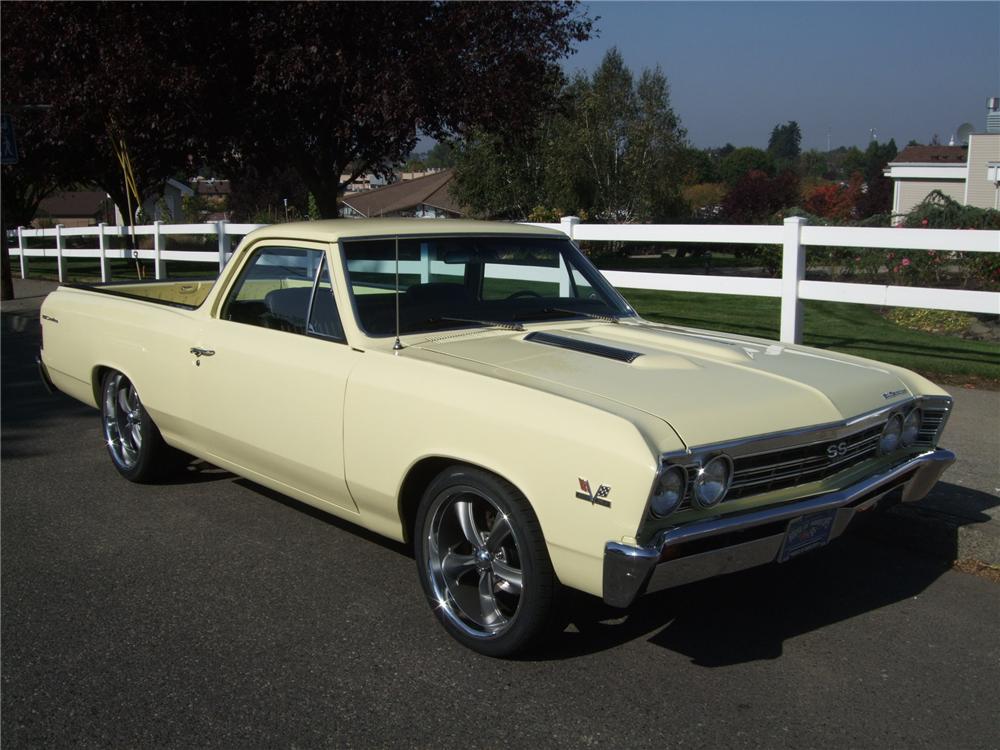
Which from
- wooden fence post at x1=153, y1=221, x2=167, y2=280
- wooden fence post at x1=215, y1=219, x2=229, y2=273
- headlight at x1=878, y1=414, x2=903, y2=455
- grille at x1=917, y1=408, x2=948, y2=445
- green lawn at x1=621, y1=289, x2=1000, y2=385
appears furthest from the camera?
wooden fence post at x1=153, y1=221, x2=167, y2=280

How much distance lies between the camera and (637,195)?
3944 centimetres

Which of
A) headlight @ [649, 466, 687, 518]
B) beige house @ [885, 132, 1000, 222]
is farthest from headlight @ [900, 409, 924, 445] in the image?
beige house @ [885, 132, 1000, 222]

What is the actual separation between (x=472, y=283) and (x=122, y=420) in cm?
252

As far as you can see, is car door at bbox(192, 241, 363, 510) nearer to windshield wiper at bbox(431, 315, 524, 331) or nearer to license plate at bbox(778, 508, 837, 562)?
windshield wiper at bbox(431, 315, 524, 331)

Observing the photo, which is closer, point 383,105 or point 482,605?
point 482,605

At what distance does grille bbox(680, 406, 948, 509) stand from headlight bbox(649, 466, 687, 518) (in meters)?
0.04

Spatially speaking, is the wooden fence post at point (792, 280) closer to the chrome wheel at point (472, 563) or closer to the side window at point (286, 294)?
the side window at point (286, 294)

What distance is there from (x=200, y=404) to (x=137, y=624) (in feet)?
4.61

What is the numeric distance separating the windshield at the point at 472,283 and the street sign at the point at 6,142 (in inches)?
486

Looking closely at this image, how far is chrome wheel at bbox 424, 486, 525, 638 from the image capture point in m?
3.67

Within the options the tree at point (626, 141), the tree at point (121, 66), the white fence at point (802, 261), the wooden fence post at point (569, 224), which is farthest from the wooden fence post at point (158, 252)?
the tree at point (626, 141)

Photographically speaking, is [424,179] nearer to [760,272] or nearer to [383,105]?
[760,272]

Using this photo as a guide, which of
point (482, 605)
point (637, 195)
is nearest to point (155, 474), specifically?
point (482, 605)

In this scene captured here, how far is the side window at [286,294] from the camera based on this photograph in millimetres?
4625
